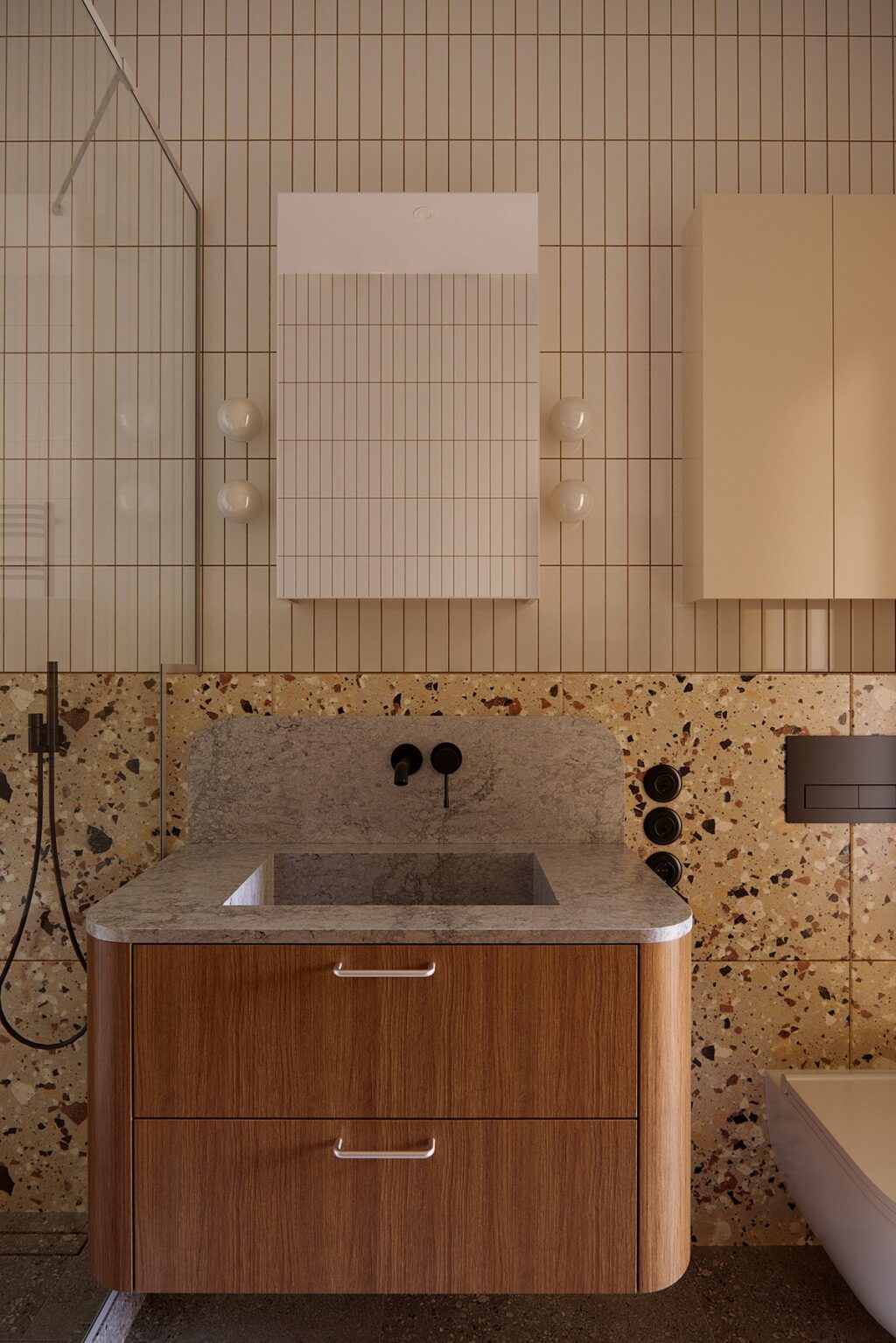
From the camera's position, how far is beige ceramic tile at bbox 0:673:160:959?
1156mm

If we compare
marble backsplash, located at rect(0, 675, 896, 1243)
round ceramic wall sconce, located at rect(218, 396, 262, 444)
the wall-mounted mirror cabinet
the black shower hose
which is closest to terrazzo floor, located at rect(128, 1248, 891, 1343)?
marble backsplash, located at rect(0, 675, 896, 1243)

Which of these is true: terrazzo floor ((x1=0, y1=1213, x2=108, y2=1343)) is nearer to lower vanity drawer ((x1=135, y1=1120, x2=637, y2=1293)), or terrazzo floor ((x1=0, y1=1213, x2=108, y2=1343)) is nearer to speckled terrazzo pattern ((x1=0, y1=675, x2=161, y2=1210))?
speckled terrazzo pattern ((x1=0, y1=675, x2=161, y2=1210))

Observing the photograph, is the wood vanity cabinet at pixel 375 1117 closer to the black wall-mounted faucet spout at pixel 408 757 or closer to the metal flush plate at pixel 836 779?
the black wall-mounted faucet spout at pixel 408 757

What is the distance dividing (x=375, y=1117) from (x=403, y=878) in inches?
21.7

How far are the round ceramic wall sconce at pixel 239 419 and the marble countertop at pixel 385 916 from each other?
2.88 ft

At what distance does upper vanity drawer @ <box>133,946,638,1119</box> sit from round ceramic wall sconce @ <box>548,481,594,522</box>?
2.96 feet

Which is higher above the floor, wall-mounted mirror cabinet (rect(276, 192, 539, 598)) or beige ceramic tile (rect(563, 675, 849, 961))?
wall-mounted mirror cabinet (rect(276, 192, 539, 598))

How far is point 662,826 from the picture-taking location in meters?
1.83

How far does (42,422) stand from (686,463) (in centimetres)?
124

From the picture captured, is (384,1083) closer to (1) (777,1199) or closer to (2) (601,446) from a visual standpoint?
(1) (777,1199)

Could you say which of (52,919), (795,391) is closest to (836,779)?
(795,391)

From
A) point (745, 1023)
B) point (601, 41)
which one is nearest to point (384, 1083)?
point (745, 1023)

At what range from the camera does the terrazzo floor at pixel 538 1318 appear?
1563 mm

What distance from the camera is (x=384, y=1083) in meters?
1.24
